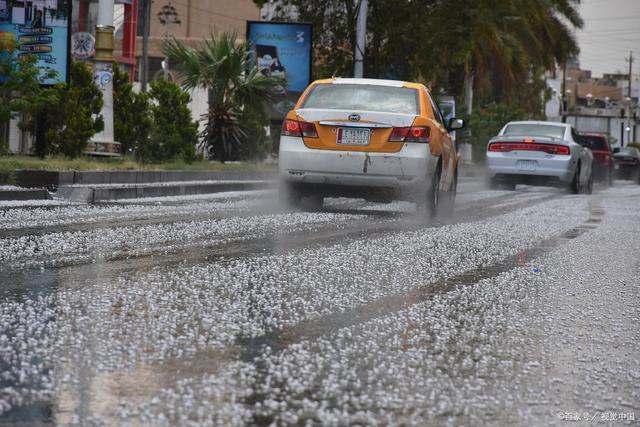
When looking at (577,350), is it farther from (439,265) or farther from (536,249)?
(536,249)

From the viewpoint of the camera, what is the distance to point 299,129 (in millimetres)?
13703

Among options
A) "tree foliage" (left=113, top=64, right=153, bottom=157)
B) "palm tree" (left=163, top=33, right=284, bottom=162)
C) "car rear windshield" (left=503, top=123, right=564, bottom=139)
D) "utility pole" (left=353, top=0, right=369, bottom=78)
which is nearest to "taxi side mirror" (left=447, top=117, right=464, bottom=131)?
"tree foliage" (left=113, top=64, right=153, bottom=157)

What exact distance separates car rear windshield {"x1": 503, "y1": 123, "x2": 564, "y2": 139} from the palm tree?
16.7 ft

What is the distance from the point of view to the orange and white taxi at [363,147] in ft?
44.4

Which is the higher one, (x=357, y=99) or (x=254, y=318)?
(x=357, y=99)

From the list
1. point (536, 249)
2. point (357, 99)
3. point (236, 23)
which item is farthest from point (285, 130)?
point (236, 23)

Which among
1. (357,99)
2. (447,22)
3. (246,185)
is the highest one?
(447,22)

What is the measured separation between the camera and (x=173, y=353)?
4.88 meters

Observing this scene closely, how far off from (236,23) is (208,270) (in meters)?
66.6

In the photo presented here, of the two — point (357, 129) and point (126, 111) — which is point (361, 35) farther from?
point (357, 129)

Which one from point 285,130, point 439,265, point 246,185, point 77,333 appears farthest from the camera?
point 246,185

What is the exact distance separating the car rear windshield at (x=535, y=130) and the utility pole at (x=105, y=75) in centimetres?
883

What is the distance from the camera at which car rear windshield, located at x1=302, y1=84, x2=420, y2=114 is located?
1396cm

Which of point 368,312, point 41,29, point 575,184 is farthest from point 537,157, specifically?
point 368,312
